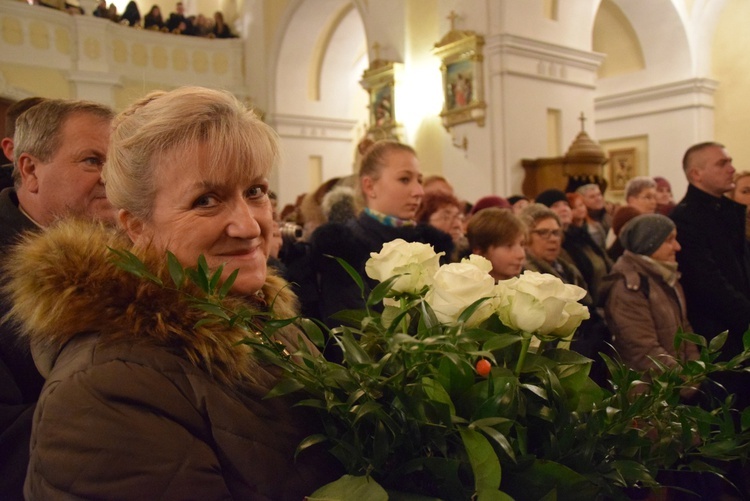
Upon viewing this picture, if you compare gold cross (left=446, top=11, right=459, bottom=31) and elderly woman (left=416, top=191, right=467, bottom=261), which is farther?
gold cross (left=446, top=11, right=459, bottom=31)

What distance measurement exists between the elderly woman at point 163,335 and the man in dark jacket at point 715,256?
3081 mm

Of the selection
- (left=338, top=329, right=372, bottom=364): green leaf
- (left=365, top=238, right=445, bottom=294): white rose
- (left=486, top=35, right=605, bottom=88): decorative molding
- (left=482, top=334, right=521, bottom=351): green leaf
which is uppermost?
(left=486, top=35, right=605, bottom=88): decorative molding

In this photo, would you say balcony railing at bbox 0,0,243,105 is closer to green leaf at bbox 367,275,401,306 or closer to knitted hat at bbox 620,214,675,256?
knitted hat at bbox 620,214,675,256

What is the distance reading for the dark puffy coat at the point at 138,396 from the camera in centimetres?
91

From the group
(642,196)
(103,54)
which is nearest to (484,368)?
(642,196)

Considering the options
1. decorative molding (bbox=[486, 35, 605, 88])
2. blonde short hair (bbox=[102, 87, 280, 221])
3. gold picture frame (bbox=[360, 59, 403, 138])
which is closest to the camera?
blonde short hair (bbox=[102, 87, 280, 221])

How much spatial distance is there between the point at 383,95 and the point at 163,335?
8.93 m

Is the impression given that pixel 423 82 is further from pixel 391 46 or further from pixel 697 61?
pixel 697 61

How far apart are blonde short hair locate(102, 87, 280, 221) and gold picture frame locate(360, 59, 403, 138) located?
842 centimetres

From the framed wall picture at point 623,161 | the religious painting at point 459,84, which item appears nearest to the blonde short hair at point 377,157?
the religious painting at point 459,84

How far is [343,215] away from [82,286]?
2.70 metres

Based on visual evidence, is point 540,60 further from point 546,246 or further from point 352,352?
point 352,352

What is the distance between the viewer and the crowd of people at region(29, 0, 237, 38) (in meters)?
11.6

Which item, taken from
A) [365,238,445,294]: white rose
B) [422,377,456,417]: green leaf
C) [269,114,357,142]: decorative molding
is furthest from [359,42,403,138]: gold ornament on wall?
[422,377,456,417]: green leaf
